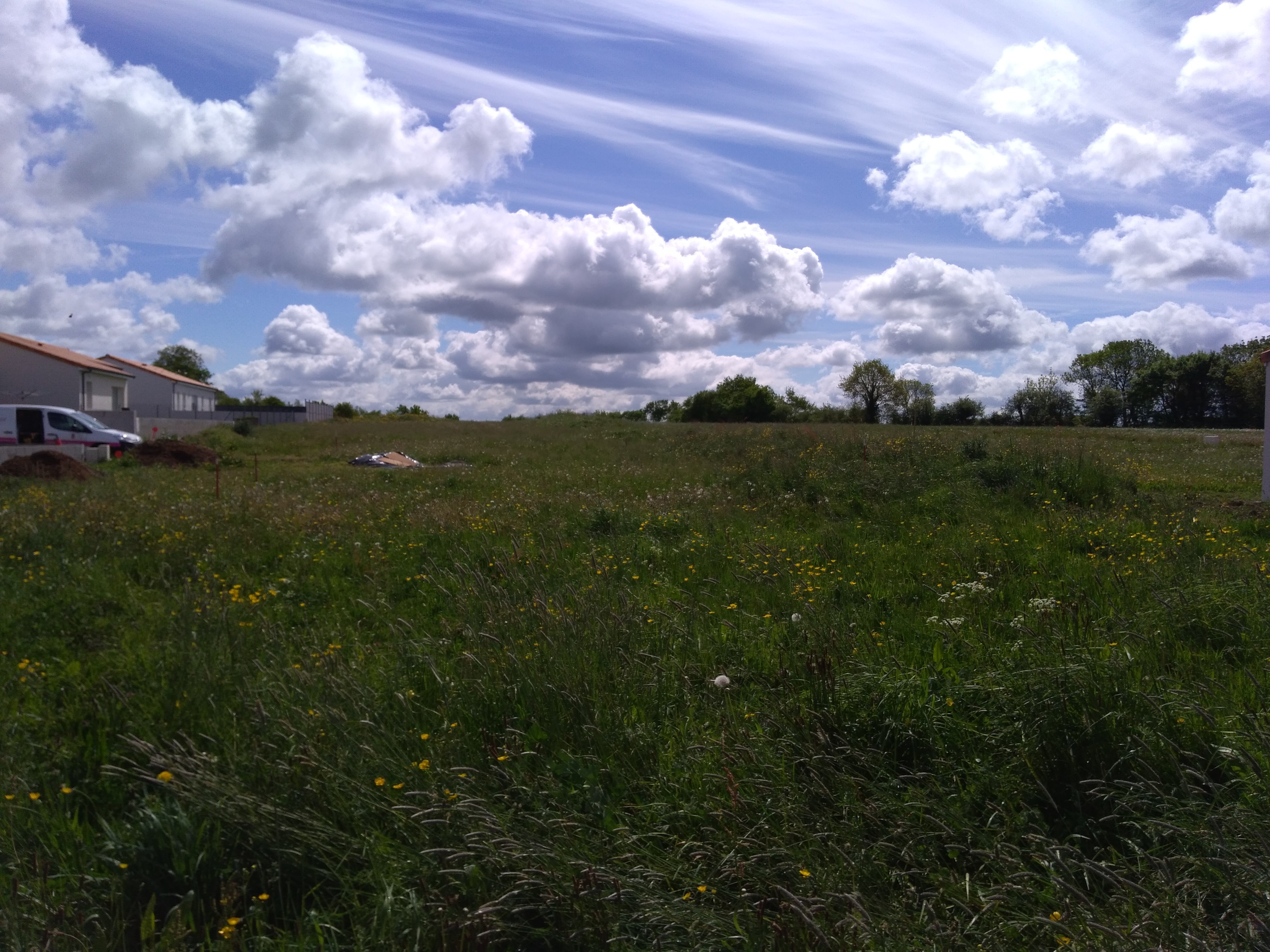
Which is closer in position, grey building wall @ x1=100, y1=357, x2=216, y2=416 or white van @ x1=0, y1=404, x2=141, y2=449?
white van @ x1=0, y1=404, x2=141, y2=449

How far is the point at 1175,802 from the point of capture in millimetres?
2736

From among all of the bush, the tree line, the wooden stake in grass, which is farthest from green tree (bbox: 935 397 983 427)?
the wooden stake in grass

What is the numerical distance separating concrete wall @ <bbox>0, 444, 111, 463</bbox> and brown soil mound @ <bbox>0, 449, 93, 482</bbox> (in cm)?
502

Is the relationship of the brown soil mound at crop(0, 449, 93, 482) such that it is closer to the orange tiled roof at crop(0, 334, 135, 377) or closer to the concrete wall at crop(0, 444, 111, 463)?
the concrete wall at crop(0, 444, 111, 463)

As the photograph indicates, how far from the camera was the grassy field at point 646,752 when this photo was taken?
8.32ft

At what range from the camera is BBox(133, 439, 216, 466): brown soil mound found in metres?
20.3

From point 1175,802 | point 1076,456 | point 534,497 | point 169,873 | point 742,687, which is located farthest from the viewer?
point 1076,456

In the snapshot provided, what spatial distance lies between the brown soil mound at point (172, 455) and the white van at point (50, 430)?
2343 mm

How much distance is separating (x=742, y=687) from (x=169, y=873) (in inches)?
107

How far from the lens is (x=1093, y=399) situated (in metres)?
66.1

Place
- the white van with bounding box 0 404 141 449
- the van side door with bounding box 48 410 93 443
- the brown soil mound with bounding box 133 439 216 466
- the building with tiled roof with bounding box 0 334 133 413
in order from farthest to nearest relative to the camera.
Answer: the building with tiled roof with bounding box 0 334 133 413 → the van side door with bounding box 48 410 93 443 → the white van with bounding box 0 404 141 449 → the brown soil mound with bounding box 133 439 216 466

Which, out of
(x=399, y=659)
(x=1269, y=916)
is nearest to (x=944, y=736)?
(x=1269, y=916)

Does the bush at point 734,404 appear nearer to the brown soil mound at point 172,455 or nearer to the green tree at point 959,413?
the green tree at point 959,413

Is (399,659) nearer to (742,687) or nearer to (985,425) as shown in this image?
(742,687)
